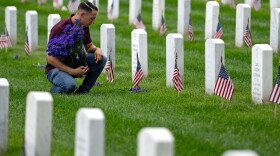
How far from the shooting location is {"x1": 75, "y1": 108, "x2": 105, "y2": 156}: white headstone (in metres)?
8.00

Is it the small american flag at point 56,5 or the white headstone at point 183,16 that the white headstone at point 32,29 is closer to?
the white headstone at point 183,16

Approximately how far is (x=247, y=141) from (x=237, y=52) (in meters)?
7.44

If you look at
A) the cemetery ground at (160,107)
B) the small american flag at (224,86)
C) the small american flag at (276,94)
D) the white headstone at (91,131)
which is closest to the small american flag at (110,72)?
the cemetery ground at (160,107)

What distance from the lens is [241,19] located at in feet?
61.9

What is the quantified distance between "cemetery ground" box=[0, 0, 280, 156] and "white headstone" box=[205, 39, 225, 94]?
189 millimetres

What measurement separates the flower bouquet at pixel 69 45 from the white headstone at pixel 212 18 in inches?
234

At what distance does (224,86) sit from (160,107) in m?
0.86

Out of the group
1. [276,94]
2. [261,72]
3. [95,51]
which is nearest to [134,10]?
[95,51]

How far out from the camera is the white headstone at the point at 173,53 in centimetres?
1488

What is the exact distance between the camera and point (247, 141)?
1080 cm

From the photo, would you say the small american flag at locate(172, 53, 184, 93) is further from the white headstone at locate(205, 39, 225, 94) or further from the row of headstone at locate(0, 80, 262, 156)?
the row of headstone at locate(0, 80, 262, 156)

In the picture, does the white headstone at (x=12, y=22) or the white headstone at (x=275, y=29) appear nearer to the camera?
the white headstone at (x=275, y=29)

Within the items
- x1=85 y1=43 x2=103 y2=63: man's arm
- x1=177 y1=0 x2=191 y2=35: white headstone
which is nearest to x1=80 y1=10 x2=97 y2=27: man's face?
x1=85 y1=43 x2=103 y2=63: man's arm

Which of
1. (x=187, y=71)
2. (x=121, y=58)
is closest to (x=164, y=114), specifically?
(x=187, y=71)
